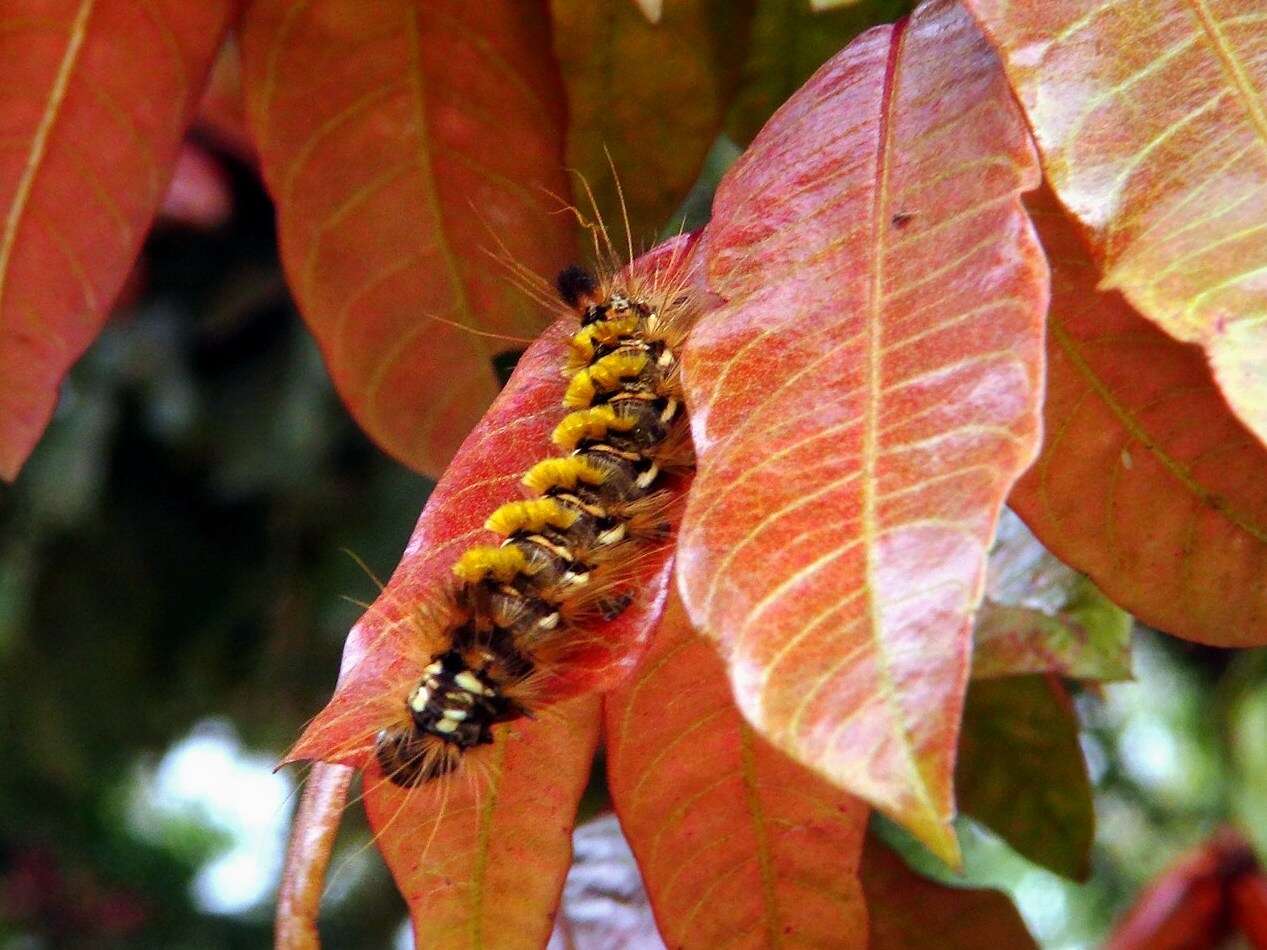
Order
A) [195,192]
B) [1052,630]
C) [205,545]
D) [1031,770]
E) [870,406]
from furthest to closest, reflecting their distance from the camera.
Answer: [205,545] < [195,192] < [1031,770] < [1052,630] < [870,406]

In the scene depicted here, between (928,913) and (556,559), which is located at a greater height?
(556,559)

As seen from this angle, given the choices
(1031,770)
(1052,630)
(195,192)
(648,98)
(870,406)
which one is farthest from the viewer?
(195,192)

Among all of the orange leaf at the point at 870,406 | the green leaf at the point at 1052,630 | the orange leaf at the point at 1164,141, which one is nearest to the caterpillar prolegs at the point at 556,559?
the orange leaf at the point at 870,406

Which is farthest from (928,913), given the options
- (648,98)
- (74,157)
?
(74,157)

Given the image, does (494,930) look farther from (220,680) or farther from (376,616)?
(220,680)

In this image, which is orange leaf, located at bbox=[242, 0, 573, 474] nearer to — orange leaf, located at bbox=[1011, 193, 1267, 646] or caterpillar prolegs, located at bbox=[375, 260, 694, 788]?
caterpillar prolegs, located at bbox=[375, 260, 694, 788]

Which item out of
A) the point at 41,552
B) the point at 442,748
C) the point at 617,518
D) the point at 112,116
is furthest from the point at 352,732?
the point at 41,552

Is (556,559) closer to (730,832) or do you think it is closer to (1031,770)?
(730,832)
